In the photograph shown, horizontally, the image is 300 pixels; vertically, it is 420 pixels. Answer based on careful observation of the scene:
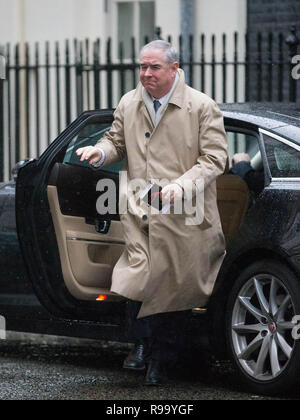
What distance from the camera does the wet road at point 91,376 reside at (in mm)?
6355

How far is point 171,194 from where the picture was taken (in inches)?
238

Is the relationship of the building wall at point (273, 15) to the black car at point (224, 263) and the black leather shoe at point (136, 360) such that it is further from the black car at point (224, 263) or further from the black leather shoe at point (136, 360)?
the black leather shoe at point (136, 360)

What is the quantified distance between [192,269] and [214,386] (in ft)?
2.42

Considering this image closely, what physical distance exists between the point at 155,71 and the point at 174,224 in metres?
0.79

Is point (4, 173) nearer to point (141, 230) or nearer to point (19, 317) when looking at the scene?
point (19, 317)

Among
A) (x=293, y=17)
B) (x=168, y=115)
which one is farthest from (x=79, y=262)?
(x=293, y=17)

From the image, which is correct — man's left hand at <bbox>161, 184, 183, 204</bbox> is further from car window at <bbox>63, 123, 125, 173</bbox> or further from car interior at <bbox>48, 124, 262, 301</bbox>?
car window at <bbox>63, 123, 125, 173</bbox>

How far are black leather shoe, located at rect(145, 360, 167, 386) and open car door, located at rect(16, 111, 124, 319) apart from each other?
449mm

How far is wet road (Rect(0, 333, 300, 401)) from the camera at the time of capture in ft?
20.9

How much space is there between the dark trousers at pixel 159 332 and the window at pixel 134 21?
28.9ft

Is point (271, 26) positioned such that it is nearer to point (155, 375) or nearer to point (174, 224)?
point (174, 224)

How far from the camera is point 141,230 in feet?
20.9

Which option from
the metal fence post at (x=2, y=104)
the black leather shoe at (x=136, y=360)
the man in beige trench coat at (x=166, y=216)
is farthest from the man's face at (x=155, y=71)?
the metal fence post at (x=2, y=104)
